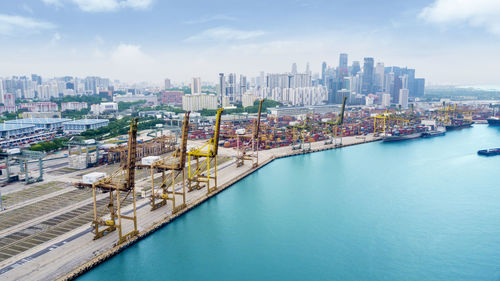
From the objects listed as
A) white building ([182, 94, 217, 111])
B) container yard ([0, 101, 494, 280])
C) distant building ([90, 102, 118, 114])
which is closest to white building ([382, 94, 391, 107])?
white building ([182, 94, 217, 111])

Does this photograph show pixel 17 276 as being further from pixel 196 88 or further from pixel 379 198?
pixel 196 88

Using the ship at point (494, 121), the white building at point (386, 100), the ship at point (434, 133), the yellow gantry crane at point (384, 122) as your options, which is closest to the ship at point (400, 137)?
the ship at point (434, 133)

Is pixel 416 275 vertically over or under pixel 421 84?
under

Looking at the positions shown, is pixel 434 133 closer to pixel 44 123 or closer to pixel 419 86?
pixel 44 123

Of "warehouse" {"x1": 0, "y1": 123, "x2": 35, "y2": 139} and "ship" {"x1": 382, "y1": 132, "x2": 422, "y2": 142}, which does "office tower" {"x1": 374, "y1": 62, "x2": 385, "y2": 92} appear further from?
"warehouse" {"x1": 0, "y1": 123, "x2": 35, "y2": 139}

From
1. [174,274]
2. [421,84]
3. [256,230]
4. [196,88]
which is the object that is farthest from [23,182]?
[421,84]

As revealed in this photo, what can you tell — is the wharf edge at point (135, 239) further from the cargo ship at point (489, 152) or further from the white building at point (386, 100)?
the white building at point (386, 100)
